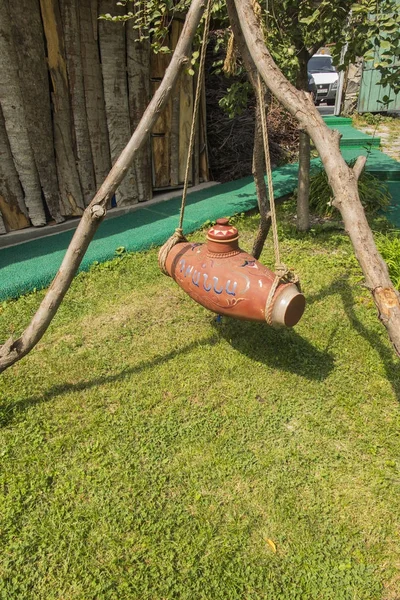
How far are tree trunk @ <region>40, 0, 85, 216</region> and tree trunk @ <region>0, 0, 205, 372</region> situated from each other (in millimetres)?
2607

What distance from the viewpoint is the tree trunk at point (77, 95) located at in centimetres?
441

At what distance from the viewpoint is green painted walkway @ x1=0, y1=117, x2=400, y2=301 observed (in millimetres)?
3979

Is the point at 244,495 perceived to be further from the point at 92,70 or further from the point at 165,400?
the point at 92,70

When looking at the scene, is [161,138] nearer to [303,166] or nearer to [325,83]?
[303,166]

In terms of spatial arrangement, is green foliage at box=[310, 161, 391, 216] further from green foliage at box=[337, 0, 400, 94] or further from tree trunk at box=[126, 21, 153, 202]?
tree trunk at box=[126, 21, 153, 202]

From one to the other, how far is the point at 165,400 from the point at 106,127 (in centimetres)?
370

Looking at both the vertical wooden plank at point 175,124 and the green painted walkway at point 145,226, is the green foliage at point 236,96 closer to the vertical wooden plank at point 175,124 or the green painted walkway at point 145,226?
the green painted walkway at point 145,226

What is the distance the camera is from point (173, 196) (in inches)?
242

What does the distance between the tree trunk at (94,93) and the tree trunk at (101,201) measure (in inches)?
108

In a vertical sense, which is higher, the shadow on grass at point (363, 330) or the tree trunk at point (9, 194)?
the tree trunk at point (9, 194)

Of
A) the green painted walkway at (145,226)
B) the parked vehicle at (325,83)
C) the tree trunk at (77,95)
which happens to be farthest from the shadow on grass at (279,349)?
the parked vehicle at (325,83)

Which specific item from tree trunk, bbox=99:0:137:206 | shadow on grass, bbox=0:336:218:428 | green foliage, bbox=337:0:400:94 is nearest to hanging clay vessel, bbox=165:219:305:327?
shadow on grass, bbox=0:336:218:428

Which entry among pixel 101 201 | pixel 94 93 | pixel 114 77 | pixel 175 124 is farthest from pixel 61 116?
pixel 101 201

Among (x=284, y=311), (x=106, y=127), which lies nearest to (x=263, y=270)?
(x=284, y=311)
